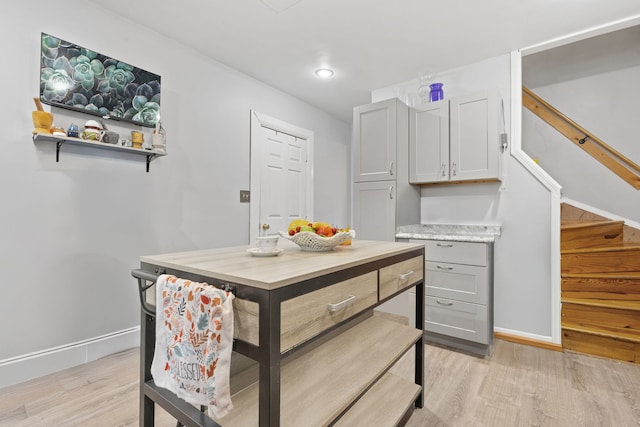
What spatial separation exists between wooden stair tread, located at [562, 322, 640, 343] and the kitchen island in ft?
5.20

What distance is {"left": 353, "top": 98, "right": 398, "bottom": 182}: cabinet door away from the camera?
2877 mm

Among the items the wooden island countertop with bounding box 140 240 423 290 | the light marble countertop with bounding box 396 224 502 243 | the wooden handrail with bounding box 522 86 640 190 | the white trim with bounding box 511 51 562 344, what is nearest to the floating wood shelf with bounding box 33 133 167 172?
the wooden island countertop with bounding box 140 240 423 290

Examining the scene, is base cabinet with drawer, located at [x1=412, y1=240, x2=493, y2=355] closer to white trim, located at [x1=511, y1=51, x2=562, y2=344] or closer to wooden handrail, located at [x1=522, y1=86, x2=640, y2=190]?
white trim, located at [x1=511, y1=51, x2=562, y2=344]

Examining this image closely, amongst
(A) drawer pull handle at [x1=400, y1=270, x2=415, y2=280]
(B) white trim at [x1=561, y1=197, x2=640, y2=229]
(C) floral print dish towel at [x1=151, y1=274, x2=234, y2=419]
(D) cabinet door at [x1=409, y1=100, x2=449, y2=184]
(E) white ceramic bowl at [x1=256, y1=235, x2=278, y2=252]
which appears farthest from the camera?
(B) white trim at [x1=561, y1=197, x2=640, y2=229]

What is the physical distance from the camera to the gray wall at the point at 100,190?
1825 millimetres

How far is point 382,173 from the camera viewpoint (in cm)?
293

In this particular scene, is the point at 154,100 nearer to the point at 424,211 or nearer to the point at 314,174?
the point at 314,174

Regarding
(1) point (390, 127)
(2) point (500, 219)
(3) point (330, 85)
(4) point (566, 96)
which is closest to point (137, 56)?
(3) point (330, 85)

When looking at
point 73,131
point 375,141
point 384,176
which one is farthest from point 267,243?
point 375,141

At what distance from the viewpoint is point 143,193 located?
7.86 ft

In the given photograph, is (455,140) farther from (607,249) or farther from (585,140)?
(585,140)

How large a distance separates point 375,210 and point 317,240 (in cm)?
176

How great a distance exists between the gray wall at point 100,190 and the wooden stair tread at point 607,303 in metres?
2.93

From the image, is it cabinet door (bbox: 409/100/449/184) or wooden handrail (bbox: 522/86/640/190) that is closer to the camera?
cabinet door (bbox: 409/100/449/184)
